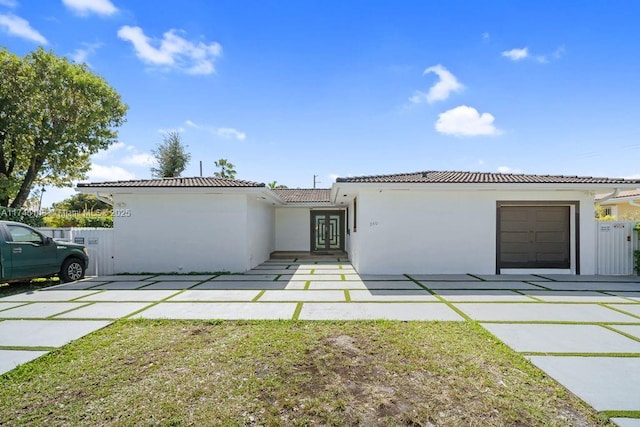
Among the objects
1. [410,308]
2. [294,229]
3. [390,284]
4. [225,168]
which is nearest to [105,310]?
[410,308]

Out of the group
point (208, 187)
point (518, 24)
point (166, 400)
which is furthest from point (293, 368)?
point (518, 24)

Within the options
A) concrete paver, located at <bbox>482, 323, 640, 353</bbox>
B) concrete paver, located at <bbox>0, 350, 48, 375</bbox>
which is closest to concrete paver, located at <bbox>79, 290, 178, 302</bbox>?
concrete paver, located at <bbox>0, 350, 48, 375</bbox>

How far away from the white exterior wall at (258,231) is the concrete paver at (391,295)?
14.9 feet

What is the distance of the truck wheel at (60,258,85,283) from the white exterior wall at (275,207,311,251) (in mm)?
9152

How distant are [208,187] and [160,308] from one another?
14.2ft

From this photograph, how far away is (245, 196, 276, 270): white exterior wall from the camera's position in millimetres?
10562

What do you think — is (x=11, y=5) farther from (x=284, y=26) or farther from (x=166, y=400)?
(x=166, y=400)

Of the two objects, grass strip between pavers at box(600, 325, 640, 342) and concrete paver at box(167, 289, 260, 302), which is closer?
grass strip between pavers at box(600, 325, 640, 342)

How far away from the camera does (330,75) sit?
10750mm

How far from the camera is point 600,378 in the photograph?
3.09 m

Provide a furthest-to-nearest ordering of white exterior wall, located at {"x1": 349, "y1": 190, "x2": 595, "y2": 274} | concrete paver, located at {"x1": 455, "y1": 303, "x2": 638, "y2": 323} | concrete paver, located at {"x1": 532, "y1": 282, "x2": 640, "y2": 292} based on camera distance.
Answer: white exterior wall, located at {"x1": 349, "y1": 190, "x2": 595, "y2": 274} < concrete paver, located at {"x1": 532, "y1": 282, "x2": 640, "y2": 292} < concrete paver, located at {"x1": 455, "y1": 303, "x2": 638, "y2": 323}

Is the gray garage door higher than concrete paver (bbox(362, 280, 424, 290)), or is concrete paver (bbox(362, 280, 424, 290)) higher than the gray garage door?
the gray garage door

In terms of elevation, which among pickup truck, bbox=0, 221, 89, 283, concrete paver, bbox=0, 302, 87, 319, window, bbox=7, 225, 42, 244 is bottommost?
concrete paver, bbox=0, 302, 87, 319

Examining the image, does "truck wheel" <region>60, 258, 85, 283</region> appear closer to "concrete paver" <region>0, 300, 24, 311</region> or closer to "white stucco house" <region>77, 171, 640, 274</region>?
"white stucco house" <region>77, 171, 640, 274</region>
